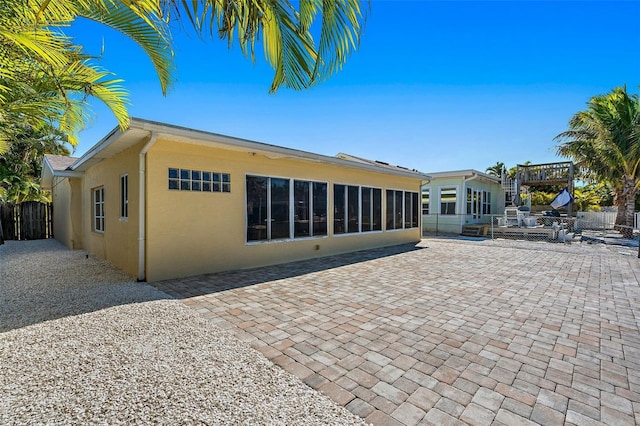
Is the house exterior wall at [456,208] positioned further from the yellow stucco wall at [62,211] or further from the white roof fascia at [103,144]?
the yellow stucco wall at [62,211]

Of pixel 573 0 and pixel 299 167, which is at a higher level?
pixel 573 0

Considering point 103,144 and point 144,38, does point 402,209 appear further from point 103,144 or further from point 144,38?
point 144,38

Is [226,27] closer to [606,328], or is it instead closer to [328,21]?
[328,21]

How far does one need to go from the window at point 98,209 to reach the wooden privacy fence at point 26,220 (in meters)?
7.78

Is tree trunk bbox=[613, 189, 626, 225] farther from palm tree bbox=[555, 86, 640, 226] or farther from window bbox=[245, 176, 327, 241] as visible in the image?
window bbox=[245, 176, 327, 241]

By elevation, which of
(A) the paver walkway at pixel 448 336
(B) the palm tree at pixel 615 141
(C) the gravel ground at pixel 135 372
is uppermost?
(B) the palm tree at pixel 615 141

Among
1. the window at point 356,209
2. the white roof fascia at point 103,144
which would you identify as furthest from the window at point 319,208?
the white roof fascia at point 103,144

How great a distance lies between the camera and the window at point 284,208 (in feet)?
23.8

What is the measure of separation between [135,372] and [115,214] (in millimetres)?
5972

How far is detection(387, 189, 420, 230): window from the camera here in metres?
11.8

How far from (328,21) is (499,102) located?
1117cm

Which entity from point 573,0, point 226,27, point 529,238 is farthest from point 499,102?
point 226,27

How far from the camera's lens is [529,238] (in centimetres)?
1466

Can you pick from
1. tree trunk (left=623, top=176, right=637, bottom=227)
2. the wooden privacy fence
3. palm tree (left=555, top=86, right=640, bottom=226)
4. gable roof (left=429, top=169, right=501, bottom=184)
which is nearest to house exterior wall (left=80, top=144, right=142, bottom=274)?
the wooden privacy fence
